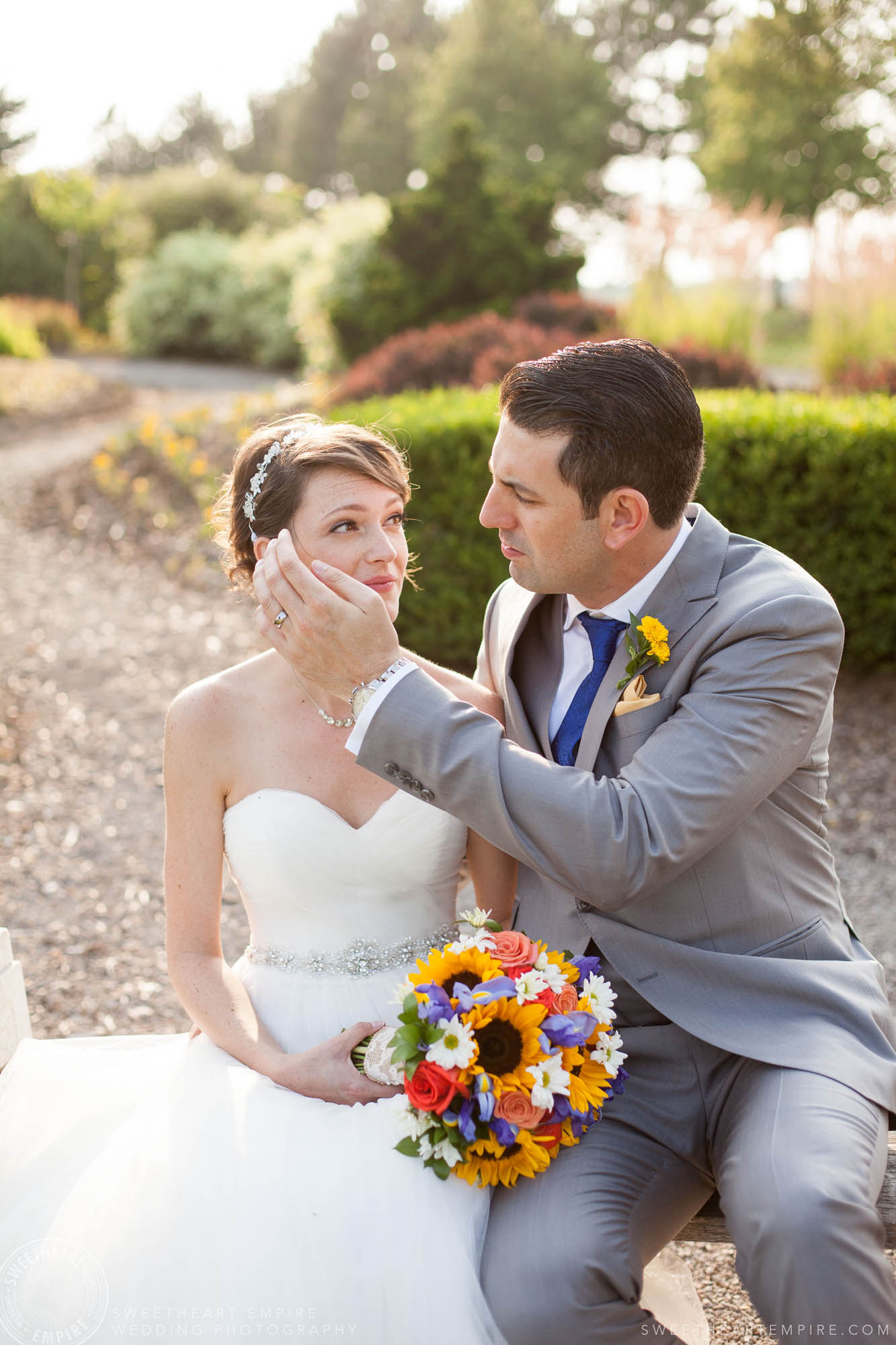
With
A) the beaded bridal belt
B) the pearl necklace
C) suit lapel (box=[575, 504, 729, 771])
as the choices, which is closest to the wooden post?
the beaded bridal belt

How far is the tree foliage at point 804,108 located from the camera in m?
24.0

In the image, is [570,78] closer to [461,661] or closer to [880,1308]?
[461,661]

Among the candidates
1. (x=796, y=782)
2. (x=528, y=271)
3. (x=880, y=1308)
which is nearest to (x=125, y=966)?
(x=796, y=782)

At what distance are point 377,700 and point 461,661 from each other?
4734mm

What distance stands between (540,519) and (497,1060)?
119cm

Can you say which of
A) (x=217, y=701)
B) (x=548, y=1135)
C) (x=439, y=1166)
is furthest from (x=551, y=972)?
(x=217, y=701)

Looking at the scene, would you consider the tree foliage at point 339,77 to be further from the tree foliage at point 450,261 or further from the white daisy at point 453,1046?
the white daisy at point 453,1046

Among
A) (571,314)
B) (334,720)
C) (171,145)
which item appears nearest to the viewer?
(334,720)

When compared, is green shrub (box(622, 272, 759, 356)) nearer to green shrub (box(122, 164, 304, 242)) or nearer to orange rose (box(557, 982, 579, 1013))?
orange rose (box(557, 982, 579, 1013))

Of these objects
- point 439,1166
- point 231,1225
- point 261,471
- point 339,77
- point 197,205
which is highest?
point 339,77

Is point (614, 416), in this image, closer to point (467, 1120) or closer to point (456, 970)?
point (456, 970)

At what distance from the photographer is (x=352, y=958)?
2729mm

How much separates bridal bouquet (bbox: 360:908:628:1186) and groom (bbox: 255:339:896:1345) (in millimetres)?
160

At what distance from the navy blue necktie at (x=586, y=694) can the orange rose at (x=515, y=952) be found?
0.52 metres
